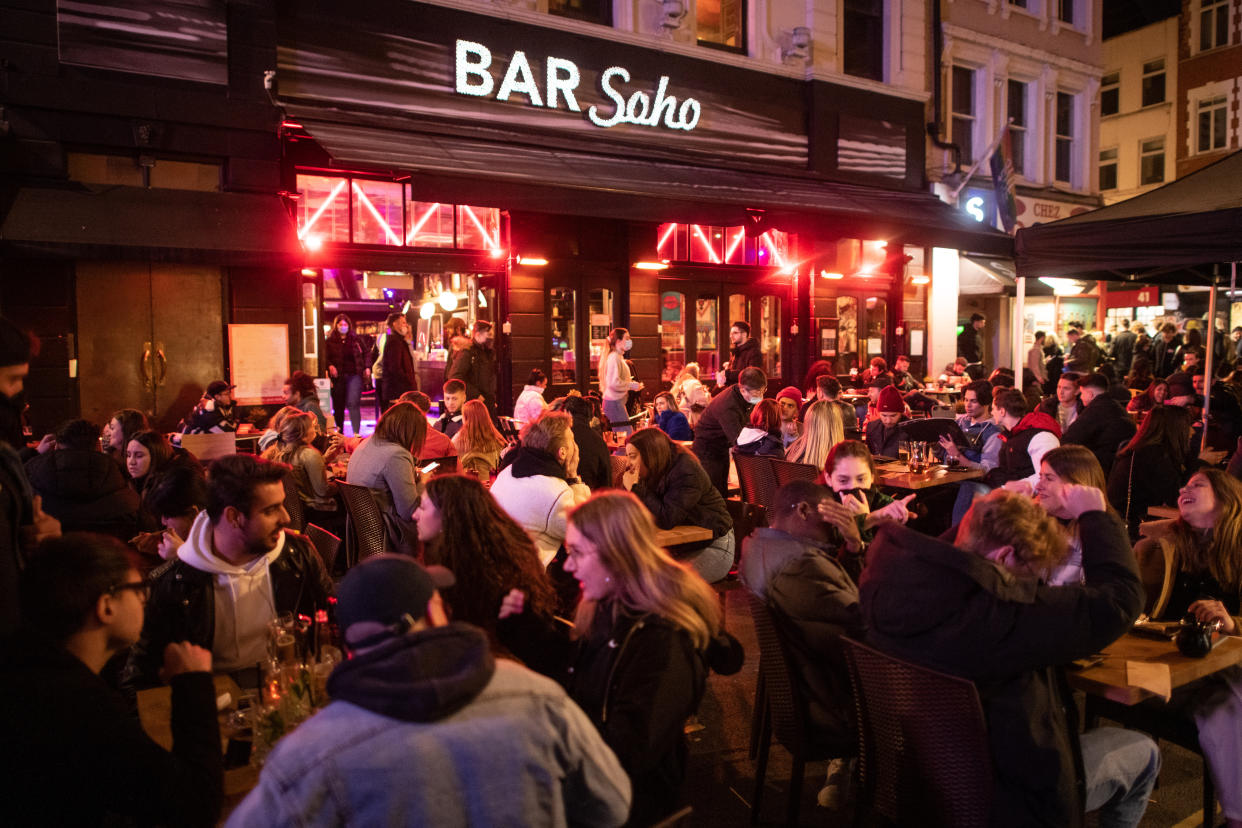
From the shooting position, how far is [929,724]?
2938mm

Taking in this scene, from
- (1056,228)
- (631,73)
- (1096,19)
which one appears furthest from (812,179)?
(1096,19)

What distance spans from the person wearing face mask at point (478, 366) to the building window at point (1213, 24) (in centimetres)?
2578

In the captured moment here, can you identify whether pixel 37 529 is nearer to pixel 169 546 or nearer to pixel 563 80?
pixel 169 546

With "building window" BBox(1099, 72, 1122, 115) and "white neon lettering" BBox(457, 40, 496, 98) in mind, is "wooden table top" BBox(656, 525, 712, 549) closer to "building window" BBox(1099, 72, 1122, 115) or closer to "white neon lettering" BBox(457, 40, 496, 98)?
"white neon lettering" BBox(457, 40, 496, 98)

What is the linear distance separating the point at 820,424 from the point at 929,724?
4.14m

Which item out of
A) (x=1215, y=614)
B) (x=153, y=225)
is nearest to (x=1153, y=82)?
(x=153, y=225)

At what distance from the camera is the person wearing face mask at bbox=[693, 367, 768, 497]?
333 inches

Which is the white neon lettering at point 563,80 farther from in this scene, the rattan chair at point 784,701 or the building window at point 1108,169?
the building window at point 1108,169

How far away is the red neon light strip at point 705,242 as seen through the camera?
15250 mm

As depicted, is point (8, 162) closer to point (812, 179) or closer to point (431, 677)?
point (431, 677)

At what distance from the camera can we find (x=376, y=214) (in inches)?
474

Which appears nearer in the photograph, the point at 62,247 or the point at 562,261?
the point at 62,247

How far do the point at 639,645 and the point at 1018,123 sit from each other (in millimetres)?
20971

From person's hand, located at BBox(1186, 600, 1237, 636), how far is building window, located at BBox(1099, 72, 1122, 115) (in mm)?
30793
